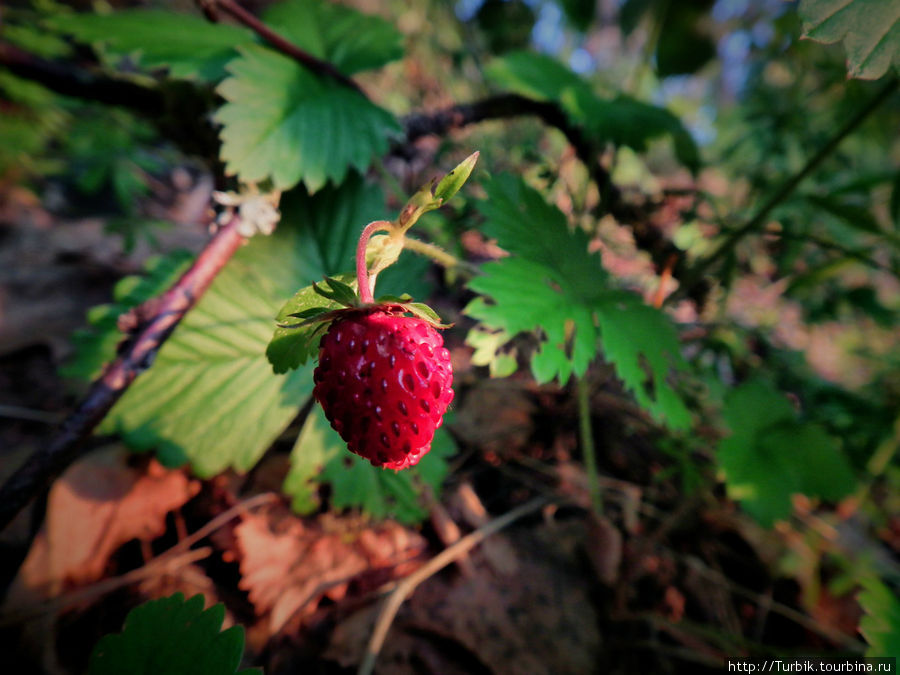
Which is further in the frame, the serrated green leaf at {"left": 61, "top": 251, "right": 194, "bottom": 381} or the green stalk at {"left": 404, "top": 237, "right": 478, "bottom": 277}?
the serrated green leaf at {"left": 61, "top": 251, "right": 194, "bottom": 381}

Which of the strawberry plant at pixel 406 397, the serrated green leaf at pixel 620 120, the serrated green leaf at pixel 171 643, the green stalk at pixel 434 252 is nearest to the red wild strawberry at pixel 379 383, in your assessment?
the strawberry plant at pixel 406 397

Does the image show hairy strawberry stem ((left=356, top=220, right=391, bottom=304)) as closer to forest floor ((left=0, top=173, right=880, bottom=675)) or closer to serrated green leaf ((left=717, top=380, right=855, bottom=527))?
forest floor ((left=0, top=173, right=880, bottom=675))

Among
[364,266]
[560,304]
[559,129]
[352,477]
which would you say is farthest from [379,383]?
[559,129]

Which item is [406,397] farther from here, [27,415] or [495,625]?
[27,415]

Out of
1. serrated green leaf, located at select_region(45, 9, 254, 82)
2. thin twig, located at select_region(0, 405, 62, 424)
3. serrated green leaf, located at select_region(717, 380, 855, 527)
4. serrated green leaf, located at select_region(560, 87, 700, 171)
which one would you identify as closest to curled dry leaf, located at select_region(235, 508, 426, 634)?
thin twig, located at select_region(0, 405, 62, 424)

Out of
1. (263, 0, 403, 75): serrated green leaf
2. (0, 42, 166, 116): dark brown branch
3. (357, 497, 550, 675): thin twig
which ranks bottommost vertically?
(357, 497, 550, 675): thin twig

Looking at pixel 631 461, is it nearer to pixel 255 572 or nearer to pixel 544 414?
pixel 544 414

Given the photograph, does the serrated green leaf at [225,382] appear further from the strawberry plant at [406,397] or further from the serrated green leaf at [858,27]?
the serrated green leaf at [858,27]
